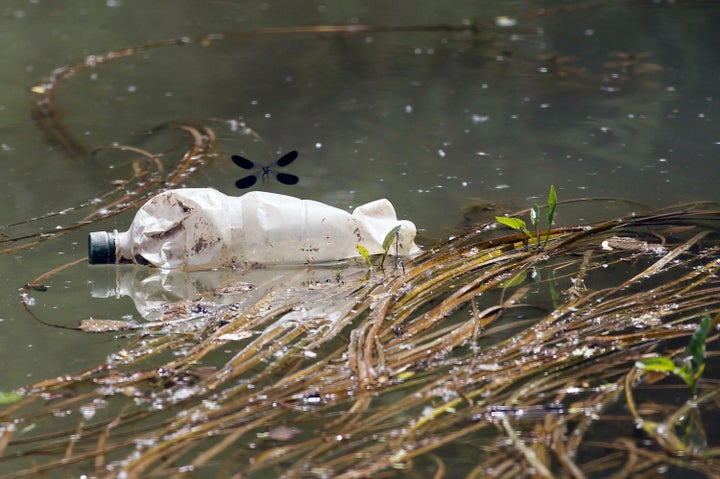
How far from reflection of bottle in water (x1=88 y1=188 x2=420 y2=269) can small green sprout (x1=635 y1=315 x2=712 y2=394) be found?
1.04 m

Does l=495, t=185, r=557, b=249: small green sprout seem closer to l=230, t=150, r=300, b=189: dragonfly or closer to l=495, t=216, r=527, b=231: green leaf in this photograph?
l=495, t=216, r=527, b=231: green leaf

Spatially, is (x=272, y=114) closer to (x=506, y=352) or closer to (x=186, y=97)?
(x=186, y=97)

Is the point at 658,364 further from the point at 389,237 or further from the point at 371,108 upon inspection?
the point at 371,108

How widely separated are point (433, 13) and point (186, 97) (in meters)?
2.00

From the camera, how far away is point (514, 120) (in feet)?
13.5

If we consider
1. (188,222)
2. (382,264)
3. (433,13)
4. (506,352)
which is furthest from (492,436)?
(433,13)

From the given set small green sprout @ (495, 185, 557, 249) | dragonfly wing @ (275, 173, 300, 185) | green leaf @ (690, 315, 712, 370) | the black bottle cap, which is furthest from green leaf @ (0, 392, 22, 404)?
green leaf @ (690, 315, 712, 370)

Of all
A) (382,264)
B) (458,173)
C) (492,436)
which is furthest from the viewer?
(458,173)

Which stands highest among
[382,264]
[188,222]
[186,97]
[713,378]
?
[186,97]

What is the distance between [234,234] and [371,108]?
1661mm

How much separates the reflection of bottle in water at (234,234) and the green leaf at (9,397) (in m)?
0.75

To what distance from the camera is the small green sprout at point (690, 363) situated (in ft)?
6.46

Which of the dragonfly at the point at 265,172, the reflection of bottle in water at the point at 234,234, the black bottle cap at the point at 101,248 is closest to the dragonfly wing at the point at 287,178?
the dragonfly at the point at 265,172

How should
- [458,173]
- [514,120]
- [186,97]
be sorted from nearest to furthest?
1. [458,173]
2. [514,120]
3. [186,97]
